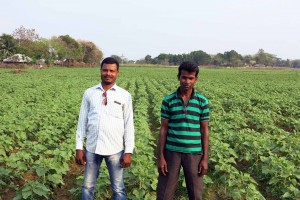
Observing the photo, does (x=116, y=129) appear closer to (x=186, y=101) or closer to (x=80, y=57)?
(x=186, y=101)

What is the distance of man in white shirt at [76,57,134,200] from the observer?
11.1 feet

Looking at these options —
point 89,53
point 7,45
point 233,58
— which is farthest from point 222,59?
point 7,45

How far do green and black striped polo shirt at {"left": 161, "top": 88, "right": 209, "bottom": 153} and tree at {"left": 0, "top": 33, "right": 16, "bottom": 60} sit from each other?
209 feet

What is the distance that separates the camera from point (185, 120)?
3.18 metres

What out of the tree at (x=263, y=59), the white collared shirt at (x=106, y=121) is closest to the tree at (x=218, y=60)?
the tree at (x=263, y=59)

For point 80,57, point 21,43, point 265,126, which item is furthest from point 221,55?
point 265,126

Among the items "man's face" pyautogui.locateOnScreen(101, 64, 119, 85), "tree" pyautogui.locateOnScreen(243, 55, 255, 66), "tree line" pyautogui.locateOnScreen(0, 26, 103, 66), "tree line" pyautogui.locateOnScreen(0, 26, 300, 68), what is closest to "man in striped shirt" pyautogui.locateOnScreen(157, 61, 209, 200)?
"man's face" pyautogui.locateOnScreen(101, 64, 119, 85)

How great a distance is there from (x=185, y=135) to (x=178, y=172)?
418 millimetres

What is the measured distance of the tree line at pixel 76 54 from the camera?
62.5 metres

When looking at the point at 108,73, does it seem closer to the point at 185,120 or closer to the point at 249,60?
the point at 185,120

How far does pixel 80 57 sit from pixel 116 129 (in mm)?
82386

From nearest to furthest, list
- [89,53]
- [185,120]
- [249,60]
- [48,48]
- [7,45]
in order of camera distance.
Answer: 1. [185,120]
2. [7,45]
3. [48,48]
4. [89,53]
5. [249,60]

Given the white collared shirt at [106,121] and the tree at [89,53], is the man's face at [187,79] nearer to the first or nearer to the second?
the white collared shirt at [106,121]

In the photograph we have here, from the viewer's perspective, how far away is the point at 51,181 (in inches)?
194
